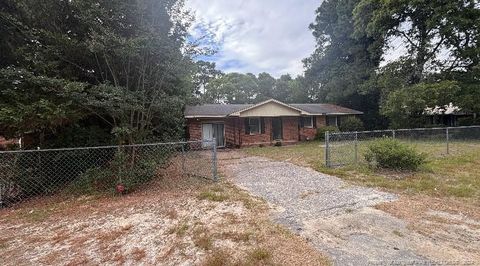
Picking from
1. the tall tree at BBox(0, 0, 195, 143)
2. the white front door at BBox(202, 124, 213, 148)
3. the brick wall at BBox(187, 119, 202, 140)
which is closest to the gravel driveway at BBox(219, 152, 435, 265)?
the tall tree at BBox(0, 0, 195, 143)

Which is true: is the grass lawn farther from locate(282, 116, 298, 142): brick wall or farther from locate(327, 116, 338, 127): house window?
locate(327, 116, 338, 127): house window

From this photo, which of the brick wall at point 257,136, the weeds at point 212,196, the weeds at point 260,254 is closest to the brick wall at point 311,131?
the brick wall at point 257,136

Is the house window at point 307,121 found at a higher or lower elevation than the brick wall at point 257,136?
higher

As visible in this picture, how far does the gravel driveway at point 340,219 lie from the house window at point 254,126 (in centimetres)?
1180

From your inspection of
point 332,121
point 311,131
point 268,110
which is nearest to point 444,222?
point 268,110

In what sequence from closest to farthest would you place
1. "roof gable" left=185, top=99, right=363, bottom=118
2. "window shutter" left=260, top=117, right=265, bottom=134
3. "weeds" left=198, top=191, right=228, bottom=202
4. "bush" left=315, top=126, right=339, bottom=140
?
1. "weeds" left=198, top=191, right=228, bottom=202
2. "roof gable" left=185, top=99, right=363, bottom=118
3. "window shutter" left=260, top=117, right=265, bottom=134
4. "bush" left=315, top=126, right=339, bottom=140

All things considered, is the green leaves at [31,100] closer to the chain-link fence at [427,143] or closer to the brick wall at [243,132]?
the chain-link fence at [427,143]

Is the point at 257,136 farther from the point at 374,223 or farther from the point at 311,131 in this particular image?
the point at 374,223

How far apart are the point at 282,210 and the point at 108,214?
332cm

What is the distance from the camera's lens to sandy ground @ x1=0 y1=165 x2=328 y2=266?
11.5 feet

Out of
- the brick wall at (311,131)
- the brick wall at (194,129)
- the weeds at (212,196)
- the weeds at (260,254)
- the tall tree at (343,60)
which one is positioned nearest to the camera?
the weeds at (260,254)

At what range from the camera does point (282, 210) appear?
5180 millimetres

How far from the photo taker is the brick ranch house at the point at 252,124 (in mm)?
18625

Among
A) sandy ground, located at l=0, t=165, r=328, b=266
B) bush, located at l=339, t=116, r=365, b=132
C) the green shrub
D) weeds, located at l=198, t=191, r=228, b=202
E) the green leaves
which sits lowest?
sandy ground, located at l=0, t=165, r=328, b=266
